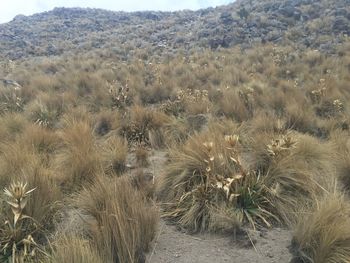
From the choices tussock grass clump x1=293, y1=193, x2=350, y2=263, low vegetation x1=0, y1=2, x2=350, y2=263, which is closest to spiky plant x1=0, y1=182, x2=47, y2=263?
low vegetation x1=0, y1=2, x2=350, y2=263

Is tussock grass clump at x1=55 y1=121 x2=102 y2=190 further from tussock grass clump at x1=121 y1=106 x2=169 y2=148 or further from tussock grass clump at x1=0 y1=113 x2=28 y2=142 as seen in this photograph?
tussock grass clump at x1=0 y1=113 x2=28 y2=142

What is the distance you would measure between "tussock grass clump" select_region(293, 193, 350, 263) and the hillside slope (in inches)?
605

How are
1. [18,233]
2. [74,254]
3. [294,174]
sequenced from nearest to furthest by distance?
[74,254], [18,233], [294,174]

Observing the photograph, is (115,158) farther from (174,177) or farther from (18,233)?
(18,233)

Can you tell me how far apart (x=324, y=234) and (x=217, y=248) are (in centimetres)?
112

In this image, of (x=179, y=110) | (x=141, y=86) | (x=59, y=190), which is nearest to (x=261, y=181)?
(x=59, y=190)

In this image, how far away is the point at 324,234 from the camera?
402cm

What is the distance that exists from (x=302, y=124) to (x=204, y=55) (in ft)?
41.8

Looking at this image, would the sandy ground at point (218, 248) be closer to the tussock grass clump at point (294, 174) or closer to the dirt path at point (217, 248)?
the dirt path at point (217, 248)

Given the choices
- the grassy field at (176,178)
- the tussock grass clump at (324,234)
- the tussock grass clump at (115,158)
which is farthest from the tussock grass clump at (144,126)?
the tussock grass clump at (324,234)

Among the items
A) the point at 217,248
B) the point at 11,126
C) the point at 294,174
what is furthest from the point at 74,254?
the point at 11,126

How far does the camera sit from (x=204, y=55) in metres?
21.1

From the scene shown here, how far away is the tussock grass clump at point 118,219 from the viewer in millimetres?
3996

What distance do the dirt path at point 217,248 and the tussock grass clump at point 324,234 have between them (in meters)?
0.23
